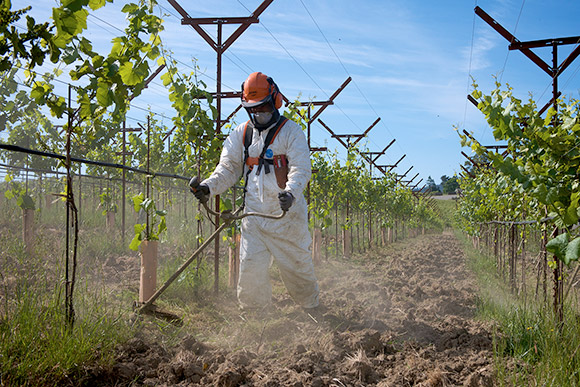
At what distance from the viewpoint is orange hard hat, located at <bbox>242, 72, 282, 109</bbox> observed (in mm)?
4477

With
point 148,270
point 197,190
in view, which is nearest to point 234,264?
point 148,270

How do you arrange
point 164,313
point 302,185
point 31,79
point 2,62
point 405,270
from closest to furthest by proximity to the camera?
1. point 2,62
2. point 31,79
3. point 164,313
4. point 302,185
5. point 405,270

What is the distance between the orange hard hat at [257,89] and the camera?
448 centimetres

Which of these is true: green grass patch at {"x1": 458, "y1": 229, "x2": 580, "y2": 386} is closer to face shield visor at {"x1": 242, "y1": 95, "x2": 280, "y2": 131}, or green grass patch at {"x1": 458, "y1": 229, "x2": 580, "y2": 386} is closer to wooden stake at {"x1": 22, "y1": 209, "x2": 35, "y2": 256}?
face shield visor at {"x1": 242, "y1": 95, "x2": 280, "y2": 131}

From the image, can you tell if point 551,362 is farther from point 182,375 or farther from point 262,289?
point 262,289

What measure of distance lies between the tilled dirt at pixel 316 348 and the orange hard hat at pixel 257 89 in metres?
2.02

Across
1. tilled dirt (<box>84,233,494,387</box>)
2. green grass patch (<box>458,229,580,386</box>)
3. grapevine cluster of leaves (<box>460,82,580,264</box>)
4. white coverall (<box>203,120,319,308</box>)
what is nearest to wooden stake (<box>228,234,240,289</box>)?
tilled dirt (<box>84,233,494,387</box>)

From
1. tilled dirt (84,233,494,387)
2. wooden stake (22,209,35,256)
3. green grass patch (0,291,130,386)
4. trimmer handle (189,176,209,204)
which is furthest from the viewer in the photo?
wooden stake (22,209,35,256)

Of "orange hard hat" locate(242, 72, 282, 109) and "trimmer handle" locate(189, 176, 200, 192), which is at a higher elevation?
"orange hard hat" locate(242, 72, 282, 109)

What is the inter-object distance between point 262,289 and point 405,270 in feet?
18.4

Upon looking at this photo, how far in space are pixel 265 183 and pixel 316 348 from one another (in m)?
1.65

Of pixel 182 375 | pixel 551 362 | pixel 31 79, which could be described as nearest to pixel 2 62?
pixel 31 79

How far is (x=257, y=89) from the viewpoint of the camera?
14.7 feet

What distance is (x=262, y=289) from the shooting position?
15.2ft
